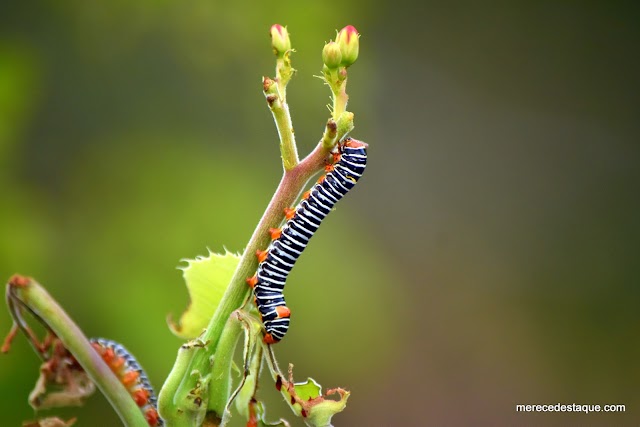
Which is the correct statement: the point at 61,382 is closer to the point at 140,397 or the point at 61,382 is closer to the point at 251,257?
the point at 140,397

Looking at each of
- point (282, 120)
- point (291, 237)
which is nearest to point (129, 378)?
point (291, 237)

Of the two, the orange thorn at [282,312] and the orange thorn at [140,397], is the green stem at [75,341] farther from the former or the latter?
the orange thorn at [282,312]

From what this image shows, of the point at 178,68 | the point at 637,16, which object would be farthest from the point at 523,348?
the point at 637,16

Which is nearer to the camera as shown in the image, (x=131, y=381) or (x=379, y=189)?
(x=131, y=381)

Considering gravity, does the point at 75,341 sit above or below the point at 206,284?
below

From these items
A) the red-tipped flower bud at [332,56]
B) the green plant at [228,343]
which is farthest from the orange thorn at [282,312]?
the red-tipped flower bud at [332,56]

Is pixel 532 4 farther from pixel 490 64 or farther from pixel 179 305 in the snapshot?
pixel 179 305

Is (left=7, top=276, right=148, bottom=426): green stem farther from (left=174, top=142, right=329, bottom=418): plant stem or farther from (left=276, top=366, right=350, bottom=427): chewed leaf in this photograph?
(left=276, top=366, right=350, bottom=427): chewed leaf
